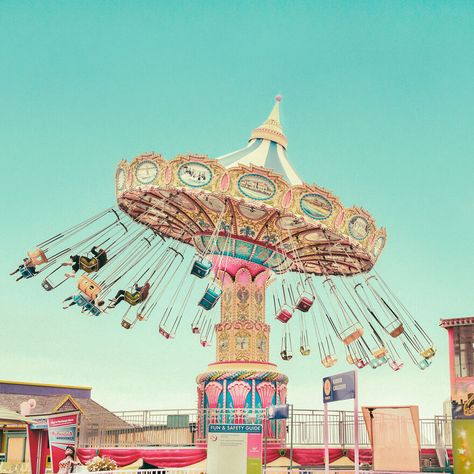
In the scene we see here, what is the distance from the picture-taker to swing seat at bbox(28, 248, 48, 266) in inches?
868

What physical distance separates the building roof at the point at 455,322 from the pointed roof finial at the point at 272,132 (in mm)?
9806

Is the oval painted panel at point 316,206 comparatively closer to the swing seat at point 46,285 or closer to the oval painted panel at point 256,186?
the oval painted panel at point 256,186

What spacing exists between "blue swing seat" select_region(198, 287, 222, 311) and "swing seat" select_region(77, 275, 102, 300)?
11.7 feet

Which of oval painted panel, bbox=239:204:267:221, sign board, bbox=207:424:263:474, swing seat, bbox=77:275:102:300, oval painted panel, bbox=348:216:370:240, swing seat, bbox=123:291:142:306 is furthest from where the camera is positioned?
oval painted panel, bbox=348:216:370:240

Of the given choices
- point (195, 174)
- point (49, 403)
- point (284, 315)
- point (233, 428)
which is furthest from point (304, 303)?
point (49, 403)

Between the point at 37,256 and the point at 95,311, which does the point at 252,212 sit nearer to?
the point at 95,311

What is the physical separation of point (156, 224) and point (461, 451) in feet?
45.4

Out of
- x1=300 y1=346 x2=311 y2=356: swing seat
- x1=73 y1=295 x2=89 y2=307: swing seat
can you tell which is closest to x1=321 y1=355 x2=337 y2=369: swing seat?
x1=300 y1=346 x2=311 y2=356: swing seat

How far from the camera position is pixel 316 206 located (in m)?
22.1

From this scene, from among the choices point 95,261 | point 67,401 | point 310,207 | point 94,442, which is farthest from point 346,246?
point 67,401

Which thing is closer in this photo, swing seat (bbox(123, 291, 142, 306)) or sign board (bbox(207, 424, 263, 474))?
sign board (bbox(207, 424, 263, 474))

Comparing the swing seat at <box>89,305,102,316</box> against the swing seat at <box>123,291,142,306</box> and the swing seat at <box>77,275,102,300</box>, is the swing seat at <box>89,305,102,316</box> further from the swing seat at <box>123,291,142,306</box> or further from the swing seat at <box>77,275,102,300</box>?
the swing seat at <box>123,291,142,306</box>

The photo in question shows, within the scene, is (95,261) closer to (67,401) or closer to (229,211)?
(229,211)

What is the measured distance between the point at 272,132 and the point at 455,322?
34.1ft
